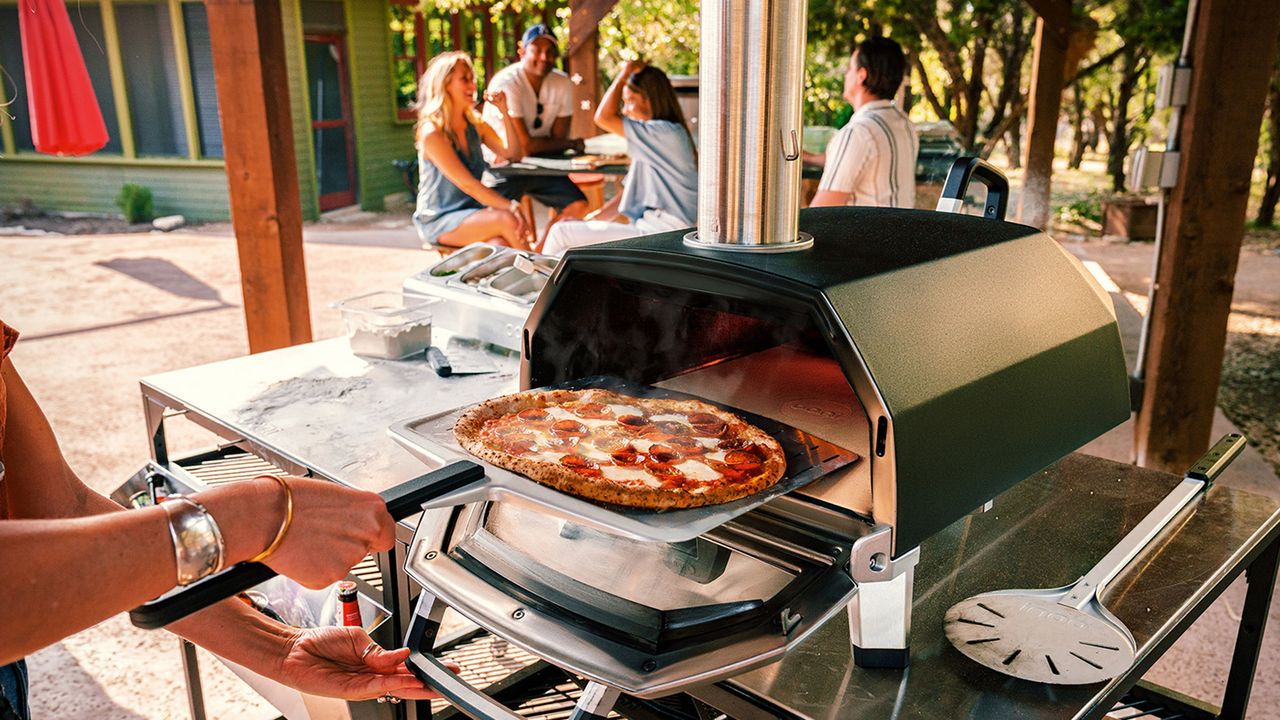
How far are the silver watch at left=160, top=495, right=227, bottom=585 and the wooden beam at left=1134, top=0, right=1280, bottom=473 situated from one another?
3.67 metres

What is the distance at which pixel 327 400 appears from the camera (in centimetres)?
233

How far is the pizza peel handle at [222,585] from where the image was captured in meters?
0.94

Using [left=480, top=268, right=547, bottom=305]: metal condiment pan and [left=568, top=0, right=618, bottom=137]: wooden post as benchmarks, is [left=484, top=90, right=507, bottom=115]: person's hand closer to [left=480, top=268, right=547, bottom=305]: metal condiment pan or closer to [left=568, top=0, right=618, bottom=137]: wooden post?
[left=568, top=0, right=618, bottom=137]: wooden post

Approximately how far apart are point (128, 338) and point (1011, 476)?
746 cm

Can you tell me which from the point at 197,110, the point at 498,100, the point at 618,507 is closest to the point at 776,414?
the point at 618,507

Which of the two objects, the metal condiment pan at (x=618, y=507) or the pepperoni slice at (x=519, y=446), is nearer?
the metal condiment pan at (x=618, y=507)

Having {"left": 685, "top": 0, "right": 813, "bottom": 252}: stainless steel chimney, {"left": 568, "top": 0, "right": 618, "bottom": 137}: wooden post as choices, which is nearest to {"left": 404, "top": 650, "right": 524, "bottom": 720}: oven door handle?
{"left": 685, "top": 0, "right": 813, "bottom": 252}: stainless steel chimney

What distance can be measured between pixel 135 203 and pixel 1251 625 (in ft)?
44.4

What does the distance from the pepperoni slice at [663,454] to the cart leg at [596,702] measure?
1.21 ft

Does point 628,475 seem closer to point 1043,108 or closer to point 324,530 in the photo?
point 324,530

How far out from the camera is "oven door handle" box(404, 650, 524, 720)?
1.38 meters

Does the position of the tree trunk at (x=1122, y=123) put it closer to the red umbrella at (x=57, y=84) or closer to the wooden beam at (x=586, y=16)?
the wooden beam at (x=586, y=16)

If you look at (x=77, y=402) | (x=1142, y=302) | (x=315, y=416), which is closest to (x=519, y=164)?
(x=77, y=402)

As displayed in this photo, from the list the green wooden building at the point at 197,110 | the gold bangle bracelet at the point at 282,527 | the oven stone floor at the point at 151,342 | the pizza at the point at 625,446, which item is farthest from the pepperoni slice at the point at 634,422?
the green wooden building at the point at 197,110
